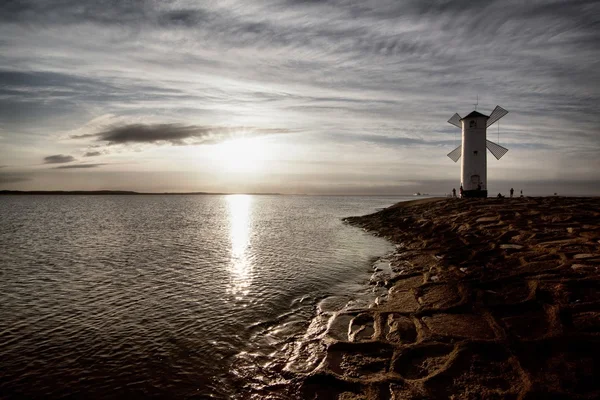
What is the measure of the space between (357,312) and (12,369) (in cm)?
1097

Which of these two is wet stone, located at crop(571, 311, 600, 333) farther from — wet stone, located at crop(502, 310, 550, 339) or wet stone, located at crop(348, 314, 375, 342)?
wet stone, located at crop(348, 314, 375, 342)

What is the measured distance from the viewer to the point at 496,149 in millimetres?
54656

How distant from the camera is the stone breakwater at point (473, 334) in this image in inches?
276

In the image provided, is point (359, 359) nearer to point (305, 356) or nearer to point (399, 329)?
point (305, 356)

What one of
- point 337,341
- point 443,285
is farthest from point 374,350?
point 443,285

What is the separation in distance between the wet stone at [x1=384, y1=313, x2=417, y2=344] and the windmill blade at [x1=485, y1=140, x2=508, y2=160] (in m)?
53.7

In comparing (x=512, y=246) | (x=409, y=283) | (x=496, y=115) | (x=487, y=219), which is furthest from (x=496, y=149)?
(x=409, y=283)

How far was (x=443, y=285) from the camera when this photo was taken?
14.2 m

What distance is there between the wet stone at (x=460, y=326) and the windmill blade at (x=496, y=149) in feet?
175

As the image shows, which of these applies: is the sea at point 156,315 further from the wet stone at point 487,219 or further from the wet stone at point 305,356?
the wet stone at point 487,219

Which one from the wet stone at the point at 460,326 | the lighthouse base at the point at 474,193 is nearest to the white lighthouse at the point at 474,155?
the lighthouse base at the point at 474,193

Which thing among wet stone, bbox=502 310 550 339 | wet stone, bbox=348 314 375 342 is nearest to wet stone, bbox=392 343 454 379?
wet stone, bbox=348 314 375 342

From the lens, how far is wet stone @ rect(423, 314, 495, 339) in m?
9.14

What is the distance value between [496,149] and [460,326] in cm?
5463
